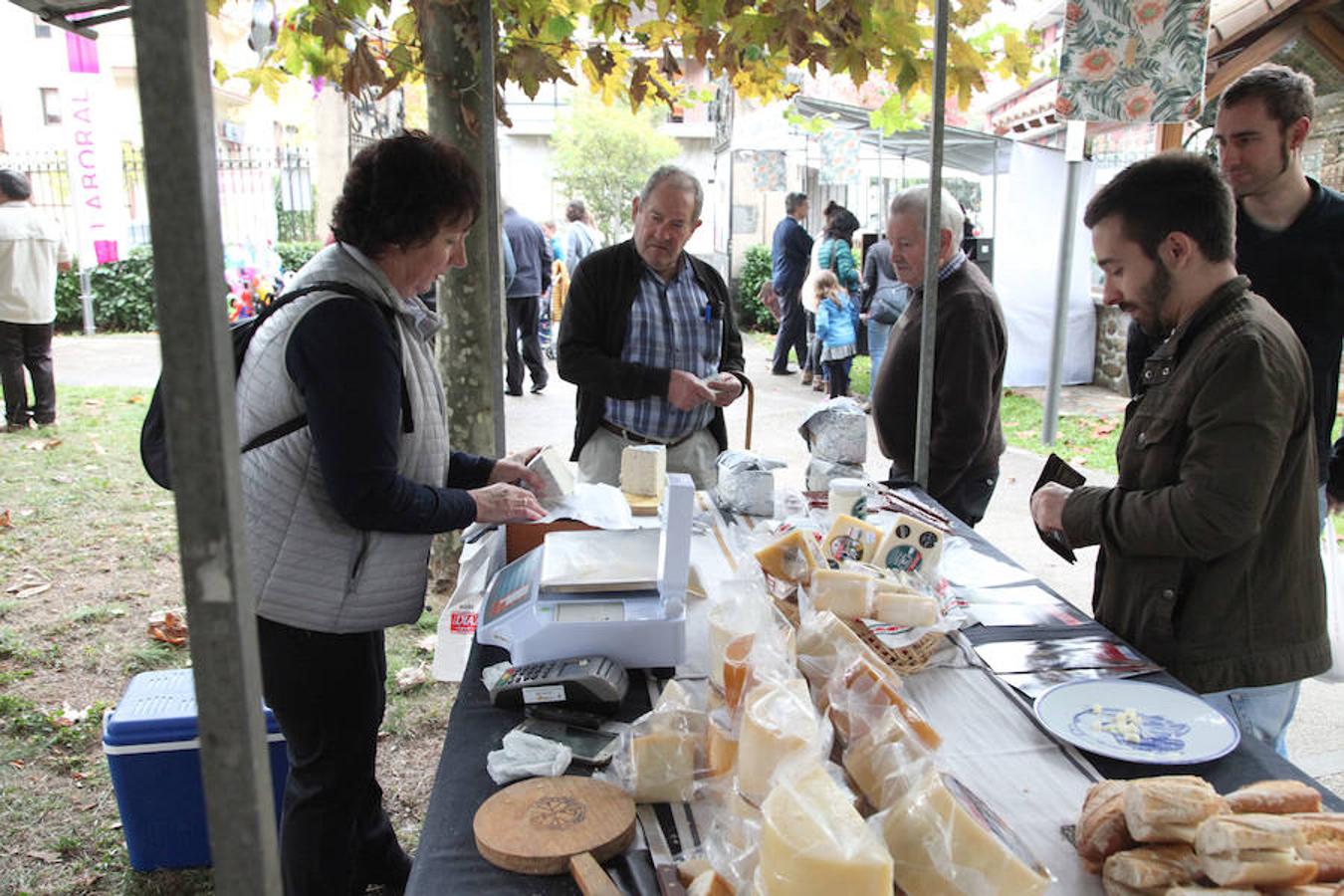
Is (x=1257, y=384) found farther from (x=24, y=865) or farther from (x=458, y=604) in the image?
(x=24, y=865)

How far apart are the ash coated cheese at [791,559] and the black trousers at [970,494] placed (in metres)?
1.48

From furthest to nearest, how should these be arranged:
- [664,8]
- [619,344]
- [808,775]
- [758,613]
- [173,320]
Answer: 1. [664,8]
2. [619,344]
3. [758,613]
4. [808,775]
5. [173,320]

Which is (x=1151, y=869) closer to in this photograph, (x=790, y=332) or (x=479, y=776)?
(x=479, y=776)

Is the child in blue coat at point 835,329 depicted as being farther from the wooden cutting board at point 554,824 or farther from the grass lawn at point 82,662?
the wooden cutting board at point 554,824

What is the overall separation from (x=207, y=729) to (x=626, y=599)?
1.05 metres

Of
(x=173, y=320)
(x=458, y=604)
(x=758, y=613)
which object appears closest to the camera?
(x=173, y=320)

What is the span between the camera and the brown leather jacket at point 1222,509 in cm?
167

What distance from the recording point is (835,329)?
8.73 metres

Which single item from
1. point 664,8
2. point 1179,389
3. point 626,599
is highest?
point 664,8

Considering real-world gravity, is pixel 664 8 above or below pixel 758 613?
above

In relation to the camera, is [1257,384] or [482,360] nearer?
[1257,384]

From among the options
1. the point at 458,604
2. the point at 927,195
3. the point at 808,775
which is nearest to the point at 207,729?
the point at 808,775

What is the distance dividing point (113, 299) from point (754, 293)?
9785 millimetres

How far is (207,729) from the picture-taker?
799mm
